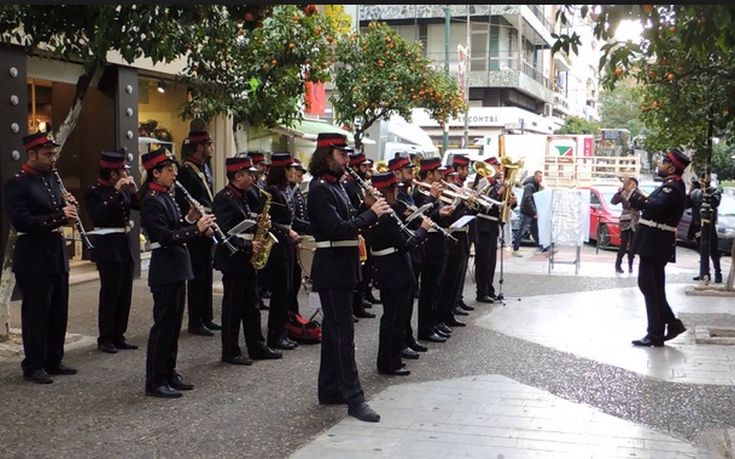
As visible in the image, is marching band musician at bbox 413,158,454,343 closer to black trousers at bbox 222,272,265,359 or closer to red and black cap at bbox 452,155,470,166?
red and black cap at bbox 452,155,470,166

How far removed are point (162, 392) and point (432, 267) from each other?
3487 mm

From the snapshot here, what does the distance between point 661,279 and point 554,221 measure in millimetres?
7165

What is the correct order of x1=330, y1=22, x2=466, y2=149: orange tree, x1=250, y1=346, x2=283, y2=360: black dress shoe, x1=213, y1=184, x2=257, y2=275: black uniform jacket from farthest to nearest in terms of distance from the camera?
x1=330, y1=22, x2=466, y2=149: orange tree, x1=250, y1=346, x2=283, y2=360: black dress shoe, x1=213, y1=184, x2=257, y2=275: black uniform jacket

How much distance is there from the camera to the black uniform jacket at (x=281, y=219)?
8.77 m

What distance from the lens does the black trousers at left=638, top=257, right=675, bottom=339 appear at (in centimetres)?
927

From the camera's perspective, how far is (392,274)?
24.7 ft

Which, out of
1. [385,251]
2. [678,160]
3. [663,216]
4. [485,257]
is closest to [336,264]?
[385,251]

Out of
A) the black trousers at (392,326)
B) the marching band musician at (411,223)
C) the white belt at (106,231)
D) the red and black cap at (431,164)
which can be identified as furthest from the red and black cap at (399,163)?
the white belt at (106,231)

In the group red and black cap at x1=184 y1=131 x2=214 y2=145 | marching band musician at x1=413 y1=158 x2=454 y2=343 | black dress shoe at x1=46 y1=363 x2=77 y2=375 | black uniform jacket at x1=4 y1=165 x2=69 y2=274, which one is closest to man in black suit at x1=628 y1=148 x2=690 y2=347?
marching band musician at x1=413 y1=158 x2=454 y2=343

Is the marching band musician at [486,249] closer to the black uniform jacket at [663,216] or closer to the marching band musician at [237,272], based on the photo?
the black uniform jacket at [663,216]

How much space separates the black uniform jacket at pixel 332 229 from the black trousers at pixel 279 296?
2246 millimetres

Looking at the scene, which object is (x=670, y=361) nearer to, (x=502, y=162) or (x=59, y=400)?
(x=502, y=162)

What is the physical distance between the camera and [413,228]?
8.64 m

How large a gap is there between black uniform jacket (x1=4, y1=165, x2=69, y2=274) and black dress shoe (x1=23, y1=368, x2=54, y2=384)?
0.88 m
